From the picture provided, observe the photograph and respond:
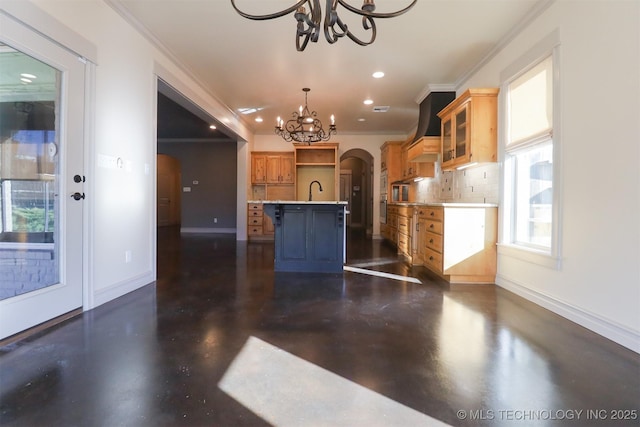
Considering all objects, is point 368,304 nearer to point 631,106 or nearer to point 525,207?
point 525,207

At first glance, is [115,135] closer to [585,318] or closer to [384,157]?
[585,318]

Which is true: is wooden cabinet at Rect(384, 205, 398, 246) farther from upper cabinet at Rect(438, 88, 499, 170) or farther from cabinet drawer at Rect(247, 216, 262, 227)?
cabinet drawer at Rect(247, 216, 262, 227)

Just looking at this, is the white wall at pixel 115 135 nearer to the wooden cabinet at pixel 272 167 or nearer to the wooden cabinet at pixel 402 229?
the wooden cabinet at pixel 402 229

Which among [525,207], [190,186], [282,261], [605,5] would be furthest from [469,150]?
[190,186]

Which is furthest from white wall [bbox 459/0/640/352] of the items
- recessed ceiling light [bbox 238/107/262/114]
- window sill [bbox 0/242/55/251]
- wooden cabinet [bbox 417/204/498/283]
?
recessed ceiling light [bbox 238/107/262/114]

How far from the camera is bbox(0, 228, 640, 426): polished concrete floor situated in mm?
1283

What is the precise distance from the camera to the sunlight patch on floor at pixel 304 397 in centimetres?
124

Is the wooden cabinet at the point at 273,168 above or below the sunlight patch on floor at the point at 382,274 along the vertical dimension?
above

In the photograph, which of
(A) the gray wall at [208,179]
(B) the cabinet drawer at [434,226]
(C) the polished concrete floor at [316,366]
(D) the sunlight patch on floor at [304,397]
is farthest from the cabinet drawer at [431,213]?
(A) the gray wall at [208,179]

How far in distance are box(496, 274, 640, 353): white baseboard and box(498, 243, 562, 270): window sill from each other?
0.29m

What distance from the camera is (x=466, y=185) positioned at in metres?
4.29

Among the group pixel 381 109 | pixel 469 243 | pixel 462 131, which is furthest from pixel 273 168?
pixel 469 243

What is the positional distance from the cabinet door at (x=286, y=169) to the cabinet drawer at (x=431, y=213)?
163 inches

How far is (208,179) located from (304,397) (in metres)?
8.39
